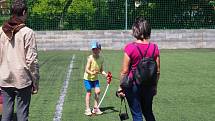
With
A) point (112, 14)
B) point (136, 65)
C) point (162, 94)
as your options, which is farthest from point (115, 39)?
point (136, 65)

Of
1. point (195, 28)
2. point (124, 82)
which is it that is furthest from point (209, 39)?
point (124, 82)

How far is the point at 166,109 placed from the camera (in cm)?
957

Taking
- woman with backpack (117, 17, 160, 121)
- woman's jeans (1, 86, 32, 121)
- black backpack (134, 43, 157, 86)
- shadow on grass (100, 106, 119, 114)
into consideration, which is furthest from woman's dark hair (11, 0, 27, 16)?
shadow on grass (100, 106, 119, 114)

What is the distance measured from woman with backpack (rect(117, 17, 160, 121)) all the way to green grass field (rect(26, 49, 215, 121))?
7.29 feet

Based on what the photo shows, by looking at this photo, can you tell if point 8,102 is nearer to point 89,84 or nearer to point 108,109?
point 89,84

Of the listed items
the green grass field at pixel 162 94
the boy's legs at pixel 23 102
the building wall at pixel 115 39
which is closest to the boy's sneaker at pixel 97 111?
the green grass field at pixel 162 94

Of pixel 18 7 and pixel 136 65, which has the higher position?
pixel 18 7

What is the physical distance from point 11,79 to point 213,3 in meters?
22.6

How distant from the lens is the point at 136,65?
6.38 metres

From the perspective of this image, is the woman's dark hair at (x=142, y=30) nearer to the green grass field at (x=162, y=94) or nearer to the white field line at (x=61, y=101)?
the green grass field at (x=162, y=94)

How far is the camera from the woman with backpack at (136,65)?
633cm

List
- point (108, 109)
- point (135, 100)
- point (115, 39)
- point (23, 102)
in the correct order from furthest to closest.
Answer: point (115, 39)
point (108, 109)
point (135, 100)
point (23, 102)

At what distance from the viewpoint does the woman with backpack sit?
633cm

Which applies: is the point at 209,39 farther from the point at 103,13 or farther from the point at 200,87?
the point at 200,87
